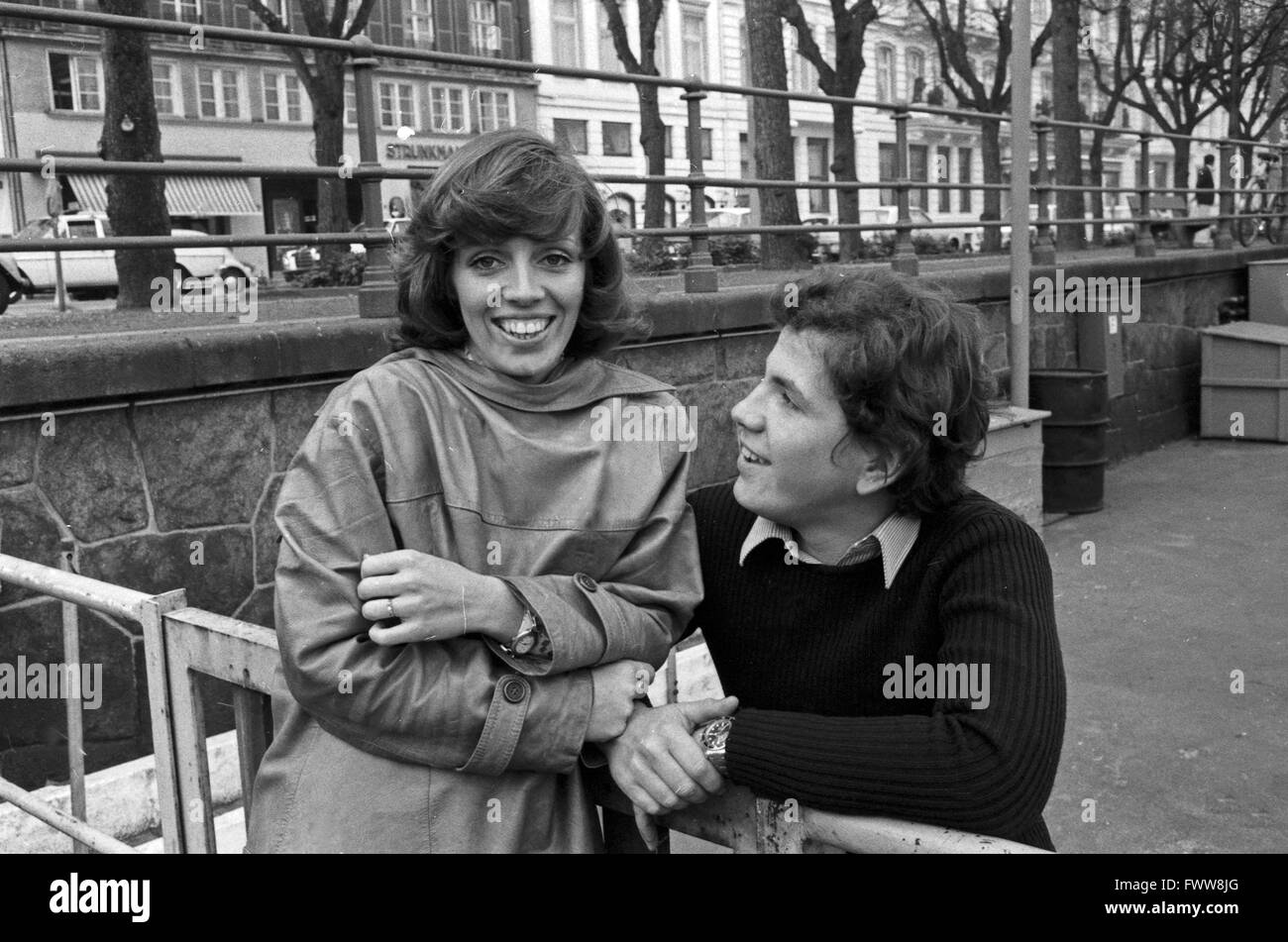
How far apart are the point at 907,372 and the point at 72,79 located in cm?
3663

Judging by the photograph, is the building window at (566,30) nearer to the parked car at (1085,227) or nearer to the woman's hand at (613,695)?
the parked car at (1085,227)

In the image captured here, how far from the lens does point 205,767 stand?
2057mm

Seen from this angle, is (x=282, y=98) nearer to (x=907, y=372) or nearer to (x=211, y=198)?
(x=211, y=198)

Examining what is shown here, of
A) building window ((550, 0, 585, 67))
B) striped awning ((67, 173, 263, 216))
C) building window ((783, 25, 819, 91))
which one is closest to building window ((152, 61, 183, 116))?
A: striped awning ((67, 173, 263, 216))

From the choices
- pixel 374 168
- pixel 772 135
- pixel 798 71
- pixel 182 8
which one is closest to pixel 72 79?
pixel 182 8

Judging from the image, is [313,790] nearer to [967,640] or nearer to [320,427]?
[320,427]

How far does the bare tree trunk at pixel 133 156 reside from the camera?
8742 millimetres

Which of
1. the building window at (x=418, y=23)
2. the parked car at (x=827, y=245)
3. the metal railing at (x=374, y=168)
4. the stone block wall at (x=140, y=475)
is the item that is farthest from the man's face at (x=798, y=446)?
the building window at (x=418, y=23)

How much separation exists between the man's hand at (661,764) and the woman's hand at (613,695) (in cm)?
2

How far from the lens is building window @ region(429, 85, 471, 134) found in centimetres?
3906

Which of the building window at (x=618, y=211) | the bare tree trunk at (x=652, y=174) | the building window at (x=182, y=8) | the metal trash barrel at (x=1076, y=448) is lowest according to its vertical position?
the metal trash barrel at (x=1076, y=448)

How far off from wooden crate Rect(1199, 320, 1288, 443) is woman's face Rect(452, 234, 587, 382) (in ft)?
32.7

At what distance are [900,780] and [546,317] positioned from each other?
784 mm
